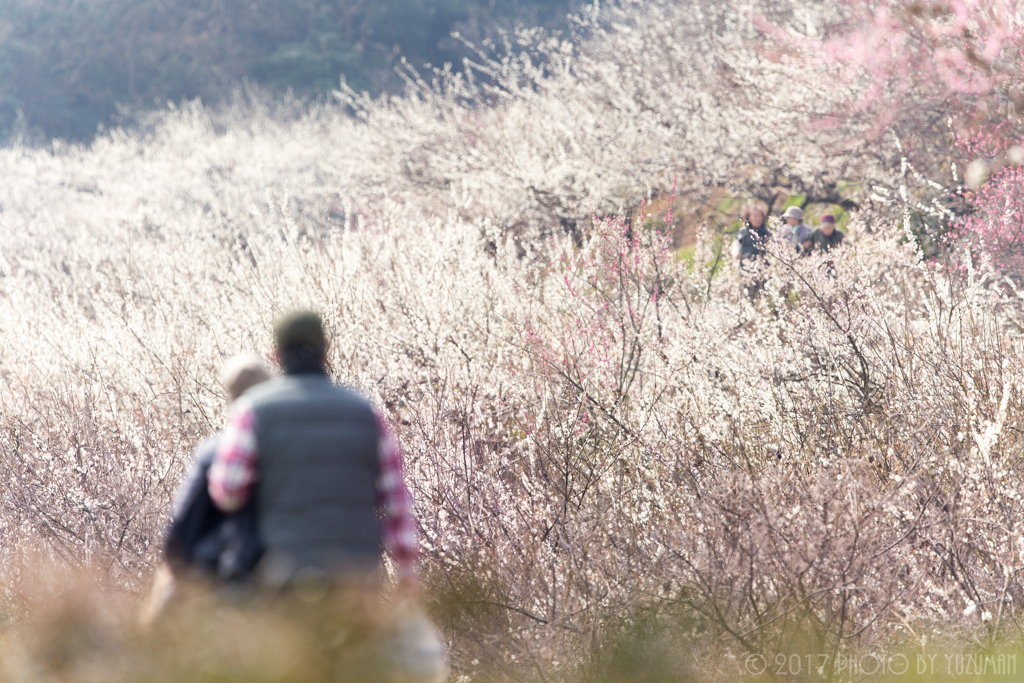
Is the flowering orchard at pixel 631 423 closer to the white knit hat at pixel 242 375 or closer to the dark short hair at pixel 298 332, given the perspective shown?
the white knit hat at pixel 242 375

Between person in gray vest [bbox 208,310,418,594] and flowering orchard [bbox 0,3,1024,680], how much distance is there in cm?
217

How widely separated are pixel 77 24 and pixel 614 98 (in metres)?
29.0

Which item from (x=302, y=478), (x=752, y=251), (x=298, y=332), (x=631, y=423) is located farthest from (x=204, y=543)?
(x=752, y=251)

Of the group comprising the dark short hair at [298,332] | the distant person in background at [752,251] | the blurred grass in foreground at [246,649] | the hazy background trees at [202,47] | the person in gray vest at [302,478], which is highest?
the dark short hair at [298,332]

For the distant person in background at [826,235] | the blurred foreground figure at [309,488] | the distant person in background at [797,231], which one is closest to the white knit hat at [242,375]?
the blurred foreground figure at [309,488]

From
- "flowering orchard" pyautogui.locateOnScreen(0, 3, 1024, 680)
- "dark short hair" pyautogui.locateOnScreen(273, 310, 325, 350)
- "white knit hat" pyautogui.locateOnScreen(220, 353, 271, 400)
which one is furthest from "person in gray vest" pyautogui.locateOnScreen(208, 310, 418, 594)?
"flowering orchard" pyautogui.locateOnScreen(0, 3, 1024, 680)

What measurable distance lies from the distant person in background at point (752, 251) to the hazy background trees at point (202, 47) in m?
23.6

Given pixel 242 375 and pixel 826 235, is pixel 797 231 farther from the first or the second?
pixel 242 375

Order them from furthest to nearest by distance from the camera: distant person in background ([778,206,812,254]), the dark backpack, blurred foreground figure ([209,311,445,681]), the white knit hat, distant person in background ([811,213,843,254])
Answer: distant person in background ([811,213,843,254]) → distant person in background ([778,206,812,254]) → the white knit hat → the dark backpack → blurred foreground figure ([209,311,445,681])

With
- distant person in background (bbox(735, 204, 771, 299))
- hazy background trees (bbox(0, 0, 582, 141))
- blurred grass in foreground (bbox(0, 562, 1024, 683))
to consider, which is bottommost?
hazy background trees (bbox(0, 0, 582, 141))

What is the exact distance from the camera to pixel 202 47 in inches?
1387

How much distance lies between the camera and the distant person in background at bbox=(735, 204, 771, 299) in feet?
28.0

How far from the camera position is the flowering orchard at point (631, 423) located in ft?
14.0

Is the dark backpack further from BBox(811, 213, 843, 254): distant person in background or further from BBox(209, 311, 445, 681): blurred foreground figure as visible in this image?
BBox(811, 213, 843, 254): distant person in background
